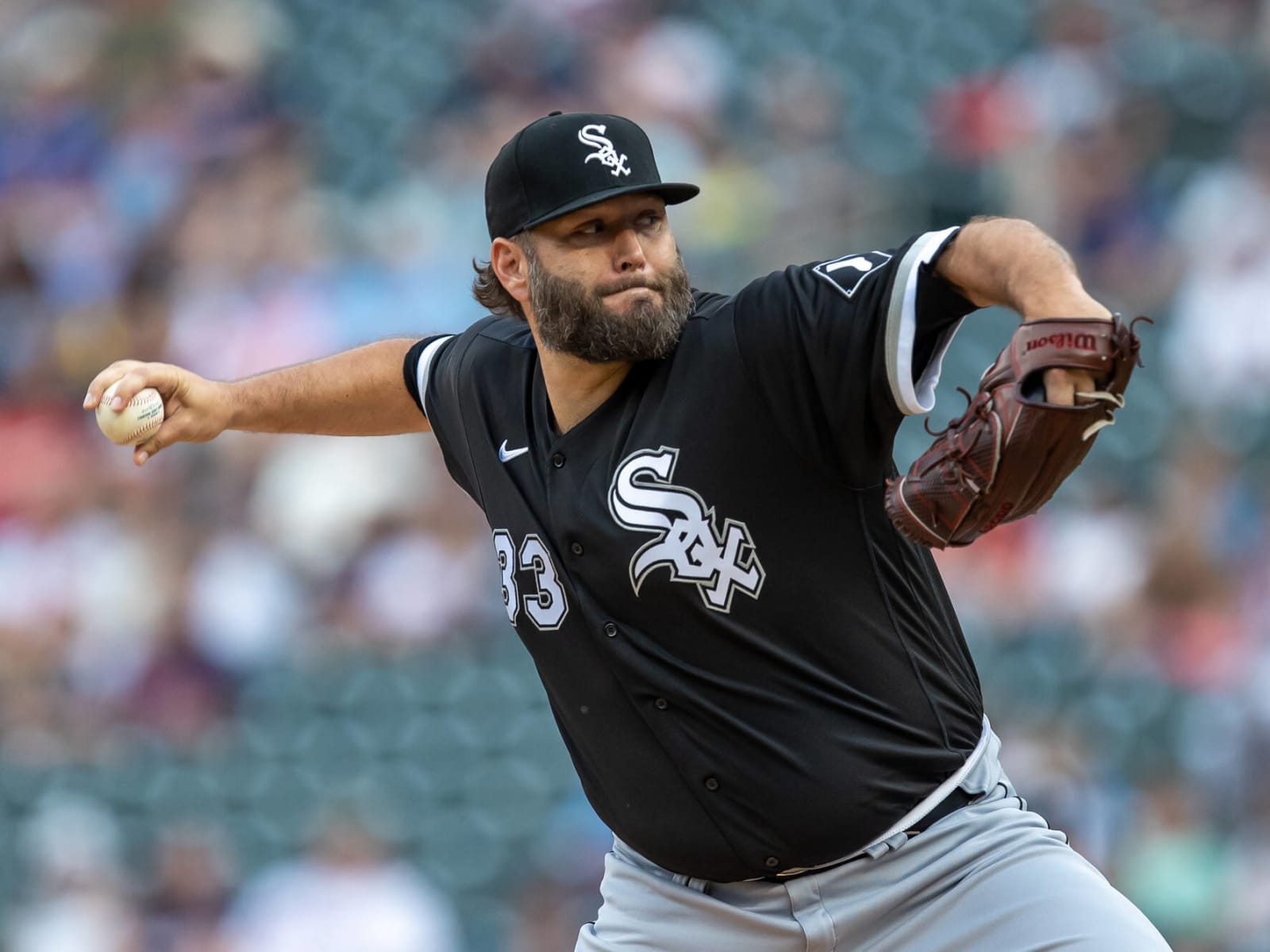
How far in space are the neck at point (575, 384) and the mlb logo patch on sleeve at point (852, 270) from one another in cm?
46

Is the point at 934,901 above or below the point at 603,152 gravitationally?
below

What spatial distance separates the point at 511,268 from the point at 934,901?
1.36 m

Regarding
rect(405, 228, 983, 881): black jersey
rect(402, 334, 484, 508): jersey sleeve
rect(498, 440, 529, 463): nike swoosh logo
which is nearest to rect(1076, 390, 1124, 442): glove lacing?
rect(405, 228, 983, 881): black jersey

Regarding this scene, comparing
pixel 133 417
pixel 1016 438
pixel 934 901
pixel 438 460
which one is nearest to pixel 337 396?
pixel 133 417

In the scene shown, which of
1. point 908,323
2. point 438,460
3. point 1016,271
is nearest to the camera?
point 1016,271

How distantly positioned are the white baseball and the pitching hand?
0.04ft

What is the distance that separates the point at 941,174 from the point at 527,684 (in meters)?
2.83

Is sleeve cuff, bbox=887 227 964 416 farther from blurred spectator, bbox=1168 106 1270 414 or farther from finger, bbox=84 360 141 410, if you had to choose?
blurred spectator, bbox=1168 106 1270 414

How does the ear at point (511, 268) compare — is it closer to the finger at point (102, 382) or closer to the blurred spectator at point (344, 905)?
the finger at point (102, 382)

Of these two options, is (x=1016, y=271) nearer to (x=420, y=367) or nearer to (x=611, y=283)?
(x=611, y=283)

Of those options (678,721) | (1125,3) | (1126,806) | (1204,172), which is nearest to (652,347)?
(678,721)

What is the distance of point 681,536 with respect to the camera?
9.01ft

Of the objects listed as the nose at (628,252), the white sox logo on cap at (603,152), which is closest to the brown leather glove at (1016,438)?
the nose at (628,252)

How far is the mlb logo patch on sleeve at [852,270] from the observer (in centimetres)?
256
